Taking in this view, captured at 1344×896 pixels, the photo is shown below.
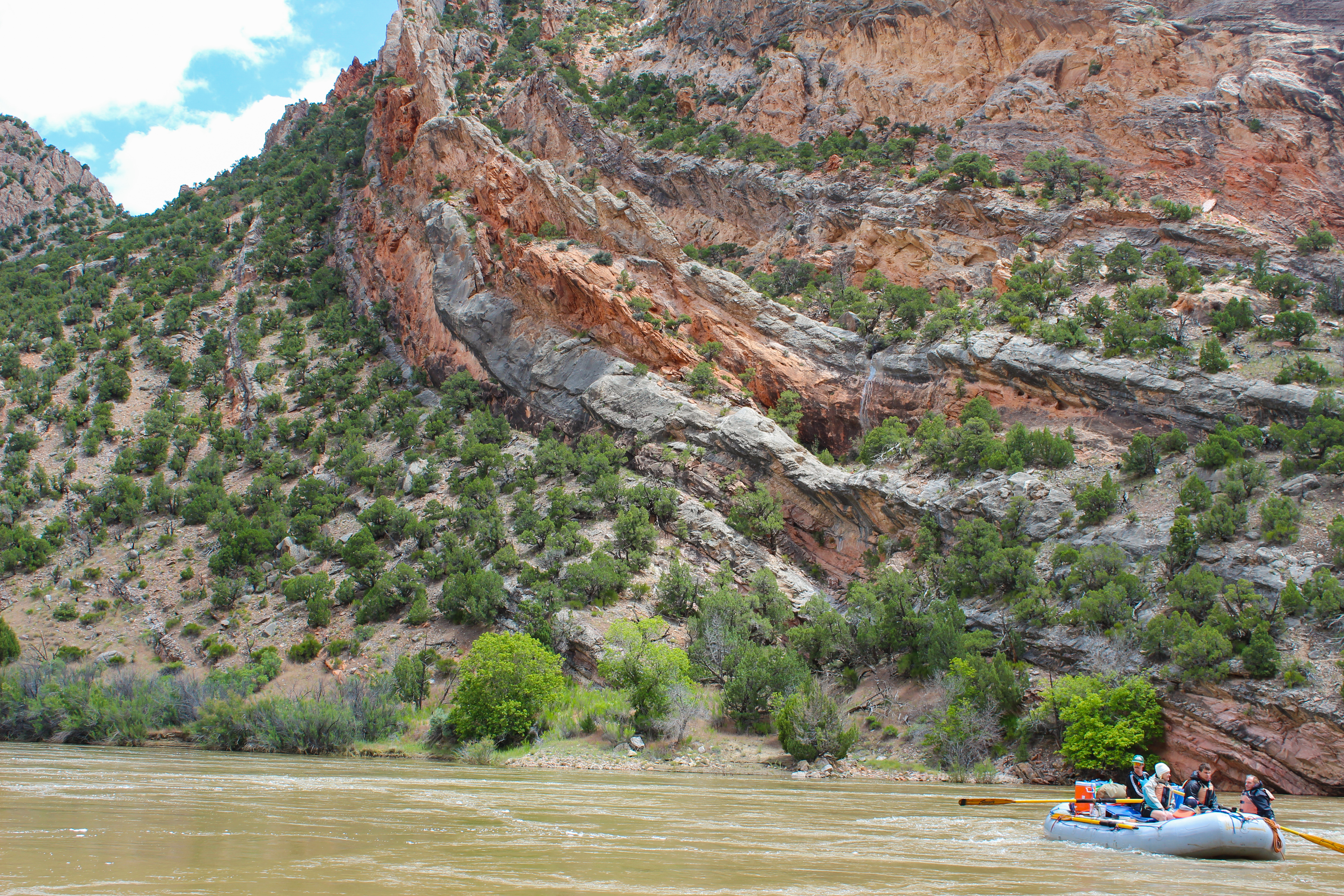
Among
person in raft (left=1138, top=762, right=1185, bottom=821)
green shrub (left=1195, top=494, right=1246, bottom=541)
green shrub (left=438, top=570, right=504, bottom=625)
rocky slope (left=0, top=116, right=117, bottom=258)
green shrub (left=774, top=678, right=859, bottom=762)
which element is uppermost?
rocky slope (left=0, top=116, right=117, bottom=258)

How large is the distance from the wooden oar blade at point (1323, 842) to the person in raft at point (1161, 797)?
1.83m

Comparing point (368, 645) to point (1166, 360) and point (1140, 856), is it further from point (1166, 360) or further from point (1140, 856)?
point (1166, 360)

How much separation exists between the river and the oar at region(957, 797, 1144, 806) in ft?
1.35

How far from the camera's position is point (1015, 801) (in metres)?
19.0

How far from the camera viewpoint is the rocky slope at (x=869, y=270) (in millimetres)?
36438

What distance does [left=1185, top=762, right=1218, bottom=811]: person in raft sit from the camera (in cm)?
1617

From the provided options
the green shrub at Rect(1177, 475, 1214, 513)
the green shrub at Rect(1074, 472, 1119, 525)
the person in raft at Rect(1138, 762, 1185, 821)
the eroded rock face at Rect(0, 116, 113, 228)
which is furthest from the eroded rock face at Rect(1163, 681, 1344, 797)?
the eroded rock face at Rect(0, 116, 113, 228)

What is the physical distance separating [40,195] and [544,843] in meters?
119

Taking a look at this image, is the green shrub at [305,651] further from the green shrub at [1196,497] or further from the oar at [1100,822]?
the green shrub at [1196,497]

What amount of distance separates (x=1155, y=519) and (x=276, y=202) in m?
76.3

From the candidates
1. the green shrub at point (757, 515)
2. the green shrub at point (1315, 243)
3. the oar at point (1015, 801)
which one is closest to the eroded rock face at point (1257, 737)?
the oar at point (1015, 801)

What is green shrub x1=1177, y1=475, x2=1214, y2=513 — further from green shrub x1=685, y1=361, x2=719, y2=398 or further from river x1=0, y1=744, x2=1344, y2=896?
green shrub x1=685, y1=361, x2=719, y2=398

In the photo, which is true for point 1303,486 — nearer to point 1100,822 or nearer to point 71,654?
point 1100,822

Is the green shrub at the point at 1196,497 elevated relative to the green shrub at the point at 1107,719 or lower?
elevated
